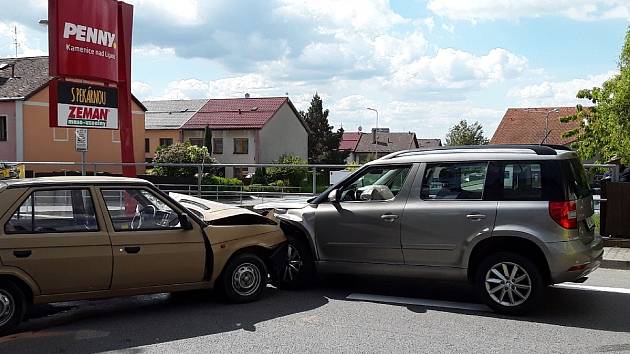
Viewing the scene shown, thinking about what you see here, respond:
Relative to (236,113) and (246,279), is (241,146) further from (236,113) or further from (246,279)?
(246,279)

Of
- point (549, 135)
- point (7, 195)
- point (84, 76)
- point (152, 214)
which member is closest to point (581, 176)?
point (152, 214)

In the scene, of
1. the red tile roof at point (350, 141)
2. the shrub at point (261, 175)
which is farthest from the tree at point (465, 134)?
the shrub at point (261, 175)

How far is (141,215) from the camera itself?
688 cm

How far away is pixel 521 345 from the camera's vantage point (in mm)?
5832

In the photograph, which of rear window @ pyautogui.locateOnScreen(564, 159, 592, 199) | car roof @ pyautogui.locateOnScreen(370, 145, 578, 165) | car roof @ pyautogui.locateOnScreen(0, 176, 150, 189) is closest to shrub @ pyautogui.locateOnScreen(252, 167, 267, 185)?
car roof @ pyautogui.locateOnScreen(370, 145, 578, 165)

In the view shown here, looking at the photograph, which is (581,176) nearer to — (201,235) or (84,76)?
(201,235)

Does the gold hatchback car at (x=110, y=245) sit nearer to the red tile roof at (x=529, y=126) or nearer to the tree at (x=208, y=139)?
the tree at (x=208, y=139)

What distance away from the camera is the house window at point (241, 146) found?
2335 inches

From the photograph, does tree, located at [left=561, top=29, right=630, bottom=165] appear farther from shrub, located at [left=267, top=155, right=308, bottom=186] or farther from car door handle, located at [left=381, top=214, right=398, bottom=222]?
car door handle, located at [left=381, top=214, right=398, bottom=222]

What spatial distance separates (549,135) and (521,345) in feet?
201

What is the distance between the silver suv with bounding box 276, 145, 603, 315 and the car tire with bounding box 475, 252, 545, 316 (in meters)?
0.01

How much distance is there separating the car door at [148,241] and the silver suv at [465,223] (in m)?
1.49

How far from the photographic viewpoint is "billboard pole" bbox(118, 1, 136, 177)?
1523cm

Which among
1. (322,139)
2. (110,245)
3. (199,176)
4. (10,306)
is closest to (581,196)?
(110,245)
